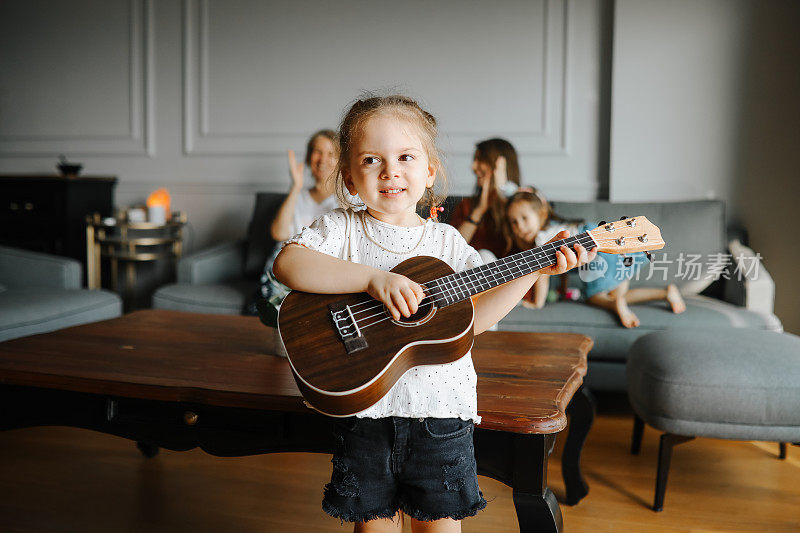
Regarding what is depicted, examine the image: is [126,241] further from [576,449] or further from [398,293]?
[398,293]

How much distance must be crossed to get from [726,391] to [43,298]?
230 cm

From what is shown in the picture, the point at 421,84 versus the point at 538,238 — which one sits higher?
the point at 421,84

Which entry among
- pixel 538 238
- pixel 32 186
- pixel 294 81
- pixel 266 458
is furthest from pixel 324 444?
pixel 32 186

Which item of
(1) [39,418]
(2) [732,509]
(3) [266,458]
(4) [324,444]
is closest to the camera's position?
(4) [324,444]

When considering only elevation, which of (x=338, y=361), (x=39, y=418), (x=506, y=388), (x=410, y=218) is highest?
(x=410, y=218)

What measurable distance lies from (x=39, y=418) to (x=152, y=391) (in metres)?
0.32

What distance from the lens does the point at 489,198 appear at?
276 centimetres

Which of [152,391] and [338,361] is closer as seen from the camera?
[338,361]

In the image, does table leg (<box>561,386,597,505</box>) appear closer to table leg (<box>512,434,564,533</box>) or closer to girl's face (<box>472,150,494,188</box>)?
table leg (<box>512,434,564,533</box>)

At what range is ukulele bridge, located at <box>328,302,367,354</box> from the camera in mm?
928

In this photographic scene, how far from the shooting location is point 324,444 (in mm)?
1211

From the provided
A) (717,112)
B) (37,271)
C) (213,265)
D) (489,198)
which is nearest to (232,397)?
(489,198)

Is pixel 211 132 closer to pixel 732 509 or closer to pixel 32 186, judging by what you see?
pixel 32 186

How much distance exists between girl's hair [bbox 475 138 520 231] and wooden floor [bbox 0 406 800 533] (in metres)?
0.98
